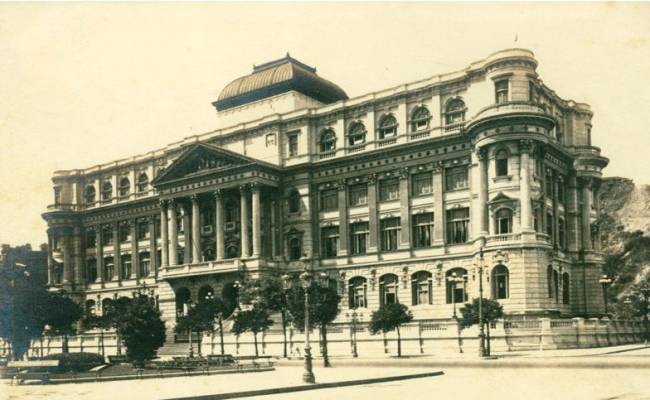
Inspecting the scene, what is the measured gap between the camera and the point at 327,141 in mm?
67125

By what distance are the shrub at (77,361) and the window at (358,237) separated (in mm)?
26787

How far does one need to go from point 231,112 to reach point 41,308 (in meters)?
26.5

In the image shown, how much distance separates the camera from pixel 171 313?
70938 millimetres

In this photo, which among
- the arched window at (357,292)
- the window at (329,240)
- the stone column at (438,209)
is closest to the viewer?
the stone column at (438,209)

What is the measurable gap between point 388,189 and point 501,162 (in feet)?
37.7

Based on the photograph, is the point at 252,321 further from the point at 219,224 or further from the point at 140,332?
the point at 219,224

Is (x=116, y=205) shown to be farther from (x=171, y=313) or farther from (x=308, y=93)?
(x=308, y=93)

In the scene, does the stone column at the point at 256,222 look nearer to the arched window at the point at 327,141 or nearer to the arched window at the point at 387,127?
the arched window at the point at 327,141

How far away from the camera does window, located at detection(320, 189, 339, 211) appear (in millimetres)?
66375

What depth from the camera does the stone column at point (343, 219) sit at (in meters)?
64.9

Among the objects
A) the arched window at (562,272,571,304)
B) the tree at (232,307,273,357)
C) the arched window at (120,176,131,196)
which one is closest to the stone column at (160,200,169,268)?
the arched window at (120,176,131,196)

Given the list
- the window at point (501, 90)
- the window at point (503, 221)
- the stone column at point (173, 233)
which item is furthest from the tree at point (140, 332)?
the window at point (501, 90)

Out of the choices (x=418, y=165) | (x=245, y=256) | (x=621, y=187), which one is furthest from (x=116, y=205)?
(x=621, y=187)

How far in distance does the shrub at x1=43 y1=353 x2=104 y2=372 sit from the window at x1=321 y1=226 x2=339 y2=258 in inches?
1045
